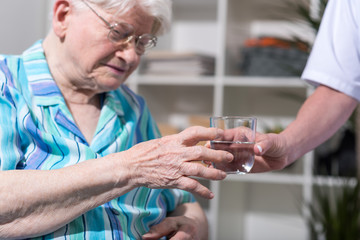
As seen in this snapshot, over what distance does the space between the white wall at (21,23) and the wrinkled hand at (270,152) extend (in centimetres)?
133

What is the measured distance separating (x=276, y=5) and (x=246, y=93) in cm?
58

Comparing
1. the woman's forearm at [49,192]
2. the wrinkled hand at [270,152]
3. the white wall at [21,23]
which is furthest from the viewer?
the white wall at [21,23]

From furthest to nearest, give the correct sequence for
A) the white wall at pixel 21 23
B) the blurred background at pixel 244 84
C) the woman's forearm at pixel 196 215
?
the blurred background at pixel 244 84, the white wall at pixel 21 23, the woman's forearm at pixel 196 215

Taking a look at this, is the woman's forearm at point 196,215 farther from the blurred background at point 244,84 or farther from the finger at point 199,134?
the blurred background at point 244,84

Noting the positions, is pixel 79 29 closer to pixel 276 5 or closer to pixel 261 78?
pixel 261 78

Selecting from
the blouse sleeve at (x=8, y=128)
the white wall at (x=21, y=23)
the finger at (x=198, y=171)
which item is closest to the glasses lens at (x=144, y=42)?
the blouse sleeve at (x=8, y=128)

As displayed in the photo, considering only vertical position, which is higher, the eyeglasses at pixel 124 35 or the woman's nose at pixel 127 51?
the eyeglasses at pixel 124 35

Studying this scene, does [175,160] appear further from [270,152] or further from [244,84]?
[244,84]

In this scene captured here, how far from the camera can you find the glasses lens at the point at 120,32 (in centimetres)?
136

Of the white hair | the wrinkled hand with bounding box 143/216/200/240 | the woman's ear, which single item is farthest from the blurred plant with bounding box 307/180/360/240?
the woman's ear

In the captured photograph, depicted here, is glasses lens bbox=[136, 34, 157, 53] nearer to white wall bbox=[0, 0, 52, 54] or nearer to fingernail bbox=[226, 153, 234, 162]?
fingernail bbox=[226, 153, 234, 162]

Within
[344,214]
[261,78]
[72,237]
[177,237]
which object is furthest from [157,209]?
[261,78]

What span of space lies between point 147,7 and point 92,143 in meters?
0.41

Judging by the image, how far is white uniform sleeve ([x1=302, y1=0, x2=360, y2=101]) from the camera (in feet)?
5.02
